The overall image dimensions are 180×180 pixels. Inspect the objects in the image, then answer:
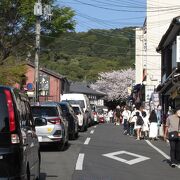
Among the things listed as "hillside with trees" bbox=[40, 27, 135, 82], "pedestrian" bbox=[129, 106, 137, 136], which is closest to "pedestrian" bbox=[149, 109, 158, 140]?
"pedestrian" bbox=[129, 106, 137, 136]

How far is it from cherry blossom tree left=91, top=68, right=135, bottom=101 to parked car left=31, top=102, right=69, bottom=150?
3228 inches

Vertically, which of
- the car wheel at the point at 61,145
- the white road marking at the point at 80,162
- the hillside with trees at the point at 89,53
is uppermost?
the hillside with trees at the point at 89,53

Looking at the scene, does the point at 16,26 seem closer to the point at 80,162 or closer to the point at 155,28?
the point at 80,162

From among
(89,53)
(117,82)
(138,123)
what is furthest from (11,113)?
(117,82)

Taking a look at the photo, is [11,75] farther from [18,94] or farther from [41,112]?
[18,94]

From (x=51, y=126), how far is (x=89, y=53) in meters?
60.2

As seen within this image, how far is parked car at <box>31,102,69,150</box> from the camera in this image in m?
18.4

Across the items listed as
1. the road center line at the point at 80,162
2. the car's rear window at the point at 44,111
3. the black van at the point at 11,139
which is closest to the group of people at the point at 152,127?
the road center line at the point at 80,162

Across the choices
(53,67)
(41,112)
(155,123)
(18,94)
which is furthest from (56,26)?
(53,67)

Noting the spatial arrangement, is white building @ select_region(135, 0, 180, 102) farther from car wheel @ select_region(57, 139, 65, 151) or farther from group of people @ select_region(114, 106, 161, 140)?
car wheel @ select_region(57, 139, 65, 151)

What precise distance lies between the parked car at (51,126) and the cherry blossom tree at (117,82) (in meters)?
82.0

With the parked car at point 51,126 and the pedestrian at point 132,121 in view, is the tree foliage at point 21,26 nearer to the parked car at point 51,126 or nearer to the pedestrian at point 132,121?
the pedestrian at point 132,121

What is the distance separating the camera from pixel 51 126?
1847cm

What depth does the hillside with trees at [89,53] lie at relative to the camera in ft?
190
